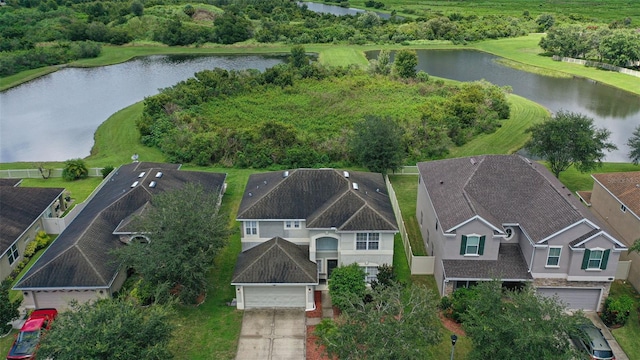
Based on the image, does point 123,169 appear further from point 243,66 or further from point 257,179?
point 243,66

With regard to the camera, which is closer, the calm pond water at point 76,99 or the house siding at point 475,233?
the house siding at point 475,233

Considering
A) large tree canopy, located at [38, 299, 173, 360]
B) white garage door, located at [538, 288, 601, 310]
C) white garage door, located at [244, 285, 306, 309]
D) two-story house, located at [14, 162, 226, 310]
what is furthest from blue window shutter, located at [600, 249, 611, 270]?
two-story house, located at [14, 162, 226, 310]

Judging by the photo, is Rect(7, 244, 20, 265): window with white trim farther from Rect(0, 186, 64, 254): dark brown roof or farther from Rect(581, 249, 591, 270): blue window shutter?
Rect(581, 249, 591, 270): blue window shutter

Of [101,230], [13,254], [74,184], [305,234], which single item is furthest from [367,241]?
[74,184]

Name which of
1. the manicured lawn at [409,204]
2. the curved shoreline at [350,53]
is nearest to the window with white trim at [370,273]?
the manicured lawn at [409,204]

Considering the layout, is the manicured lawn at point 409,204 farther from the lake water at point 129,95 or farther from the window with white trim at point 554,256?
the lake water at point 129,95

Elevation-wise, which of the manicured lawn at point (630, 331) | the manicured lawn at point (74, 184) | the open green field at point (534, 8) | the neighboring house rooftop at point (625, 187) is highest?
the open green field at point (534, 8)

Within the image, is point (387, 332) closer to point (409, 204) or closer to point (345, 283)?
point (345, 283)
